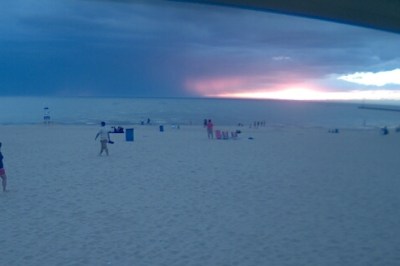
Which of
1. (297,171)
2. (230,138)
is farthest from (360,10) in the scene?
(230,138)

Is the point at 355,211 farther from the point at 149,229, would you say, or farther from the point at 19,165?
the point at 19,165

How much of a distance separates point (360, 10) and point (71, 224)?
19.6 ft

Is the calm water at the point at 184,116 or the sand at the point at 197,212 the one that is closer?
the sand at the point at 197,212

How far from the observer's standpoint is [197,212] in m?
8.09

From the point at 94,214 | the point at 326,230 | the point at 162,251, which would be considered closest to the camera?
the point at 162,251

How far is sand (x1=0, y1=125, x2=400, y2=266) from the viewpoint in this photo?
5.76 m

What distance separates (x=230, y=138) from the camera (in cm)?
2467

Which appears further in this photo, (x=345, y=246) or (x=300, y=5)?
(x=345, y=246)

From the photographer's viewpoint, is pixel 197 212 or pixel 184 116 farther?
pixel 184 116

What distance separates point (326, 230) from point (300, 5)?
5.29 meters

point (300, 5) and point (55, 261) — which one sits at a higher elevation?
point (300, 5)

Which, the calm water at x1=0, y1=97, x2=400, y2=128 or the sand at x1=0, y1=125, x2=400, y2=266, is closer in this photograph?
the sand at x1=0, y1=125, x2=400, y2=266

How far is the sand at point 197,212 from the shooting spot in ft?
18.9

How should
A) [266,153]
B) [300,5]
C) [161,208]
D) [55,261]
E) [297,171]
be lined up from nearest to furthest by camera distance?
[300,5]
[55,261]
[161,208]
[297,171]
[266,153]
